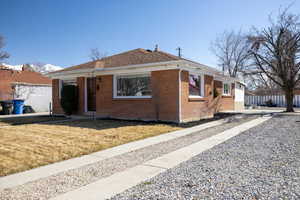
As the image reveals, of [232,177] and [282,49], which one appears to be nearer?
[232,177]

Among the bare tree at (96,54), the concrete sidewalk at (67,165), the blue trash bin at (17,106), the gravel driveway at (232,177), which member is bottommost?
the concrete sidewalk at (67,165)

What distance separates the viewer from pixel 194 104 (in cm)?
1112

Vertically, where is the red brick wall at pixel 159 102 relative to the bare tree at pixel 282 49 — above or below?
below

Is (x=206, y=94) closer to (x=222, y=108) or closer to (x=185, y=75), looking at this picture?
(x=185, y=75)

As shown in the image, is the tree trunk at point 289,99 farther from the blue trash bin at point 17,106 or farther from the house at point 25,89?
the house at point 25,89

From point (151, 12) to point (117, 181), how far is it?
486 inches

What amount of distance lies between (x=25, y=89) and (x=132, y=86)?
14261mm

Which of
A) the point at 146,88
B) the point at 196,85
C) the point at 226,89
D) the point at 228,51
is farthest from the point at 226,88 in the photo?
the point at 228,51

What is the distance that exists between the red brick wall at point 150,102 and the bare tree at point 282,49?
31.7 feet

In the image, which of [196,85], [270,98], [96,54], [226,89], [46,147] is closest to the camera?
[46,147]

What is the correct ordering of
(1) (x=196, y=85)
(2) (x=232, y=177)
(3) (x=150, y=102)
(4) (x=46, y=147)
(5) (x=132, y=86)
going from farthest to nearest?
(1) (x=196, y=85) → (5) (x=132, y=86) → (3) (x=150, y=102) → (4) (x=46, y=147) → (2) (x=232, y=177)

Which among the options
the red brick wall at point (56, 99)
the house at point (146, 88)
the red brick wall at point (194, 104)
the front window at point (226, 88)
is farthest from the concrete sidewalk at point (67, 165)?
the front window at point (226, 88)

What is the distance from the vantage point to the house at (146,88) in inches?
392

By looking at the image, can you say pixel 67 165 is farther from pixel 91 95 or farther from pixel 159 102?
pixel 91 95
